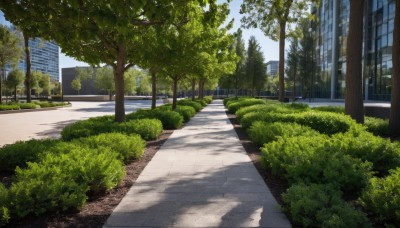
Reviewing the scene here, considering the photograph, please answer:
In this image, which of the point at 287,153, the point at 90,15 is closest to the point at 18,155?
the point at 90,15

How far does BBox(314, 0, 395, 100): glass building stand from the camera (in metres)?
36.5

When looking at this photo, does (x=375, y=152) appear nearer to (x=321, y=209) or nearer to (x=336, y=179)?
(x=336, y=179)

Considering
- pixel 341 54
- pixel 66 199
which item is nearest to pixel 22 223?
pixel 66 199

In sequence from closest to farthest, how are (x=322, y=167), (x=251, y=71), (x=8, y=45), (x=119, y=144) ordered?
(x=322, y=167)
(x=119, y=144)
(x=8, y=45)
(x=251, y=71)

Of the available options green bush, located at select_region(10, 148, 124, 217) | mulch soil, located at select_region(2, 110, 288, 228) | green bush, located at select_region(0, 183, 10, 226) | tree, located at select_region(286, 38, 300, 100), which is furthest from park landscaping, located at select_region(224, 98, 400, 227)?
tree, located at select_region(286, 38, 300, 100)

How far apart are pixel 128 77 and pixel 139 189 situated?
196ft

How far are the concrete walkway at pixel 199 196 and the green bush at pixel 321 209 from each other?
0.76ft

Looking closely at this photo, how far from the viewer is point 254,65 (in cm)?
4750

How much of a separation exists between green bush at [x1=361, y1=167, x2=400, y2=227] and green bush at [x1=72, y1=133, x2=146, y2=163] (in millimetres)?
4472

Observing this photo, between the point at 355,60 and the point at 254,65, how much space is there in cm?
3669

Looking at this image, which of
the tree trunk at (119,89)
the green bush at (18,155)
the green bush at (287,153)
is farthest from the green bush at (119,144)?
the tree trunk at (119,89)

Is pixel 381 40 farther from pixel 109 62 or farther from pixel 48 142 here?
pixel 48 142

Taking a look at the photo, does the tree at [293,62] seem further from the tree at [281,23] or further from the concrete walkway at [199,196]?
the concrete walkway at [199,196]

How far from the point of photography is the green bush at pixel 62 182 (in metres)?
4.08
